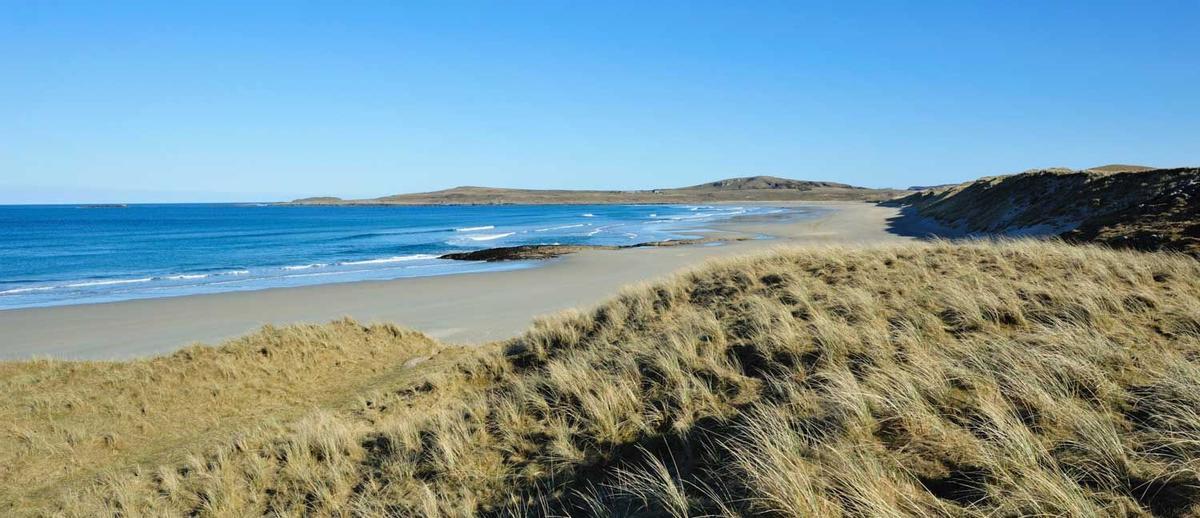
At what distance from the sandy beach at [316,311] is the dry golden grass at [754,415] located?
5599 mm

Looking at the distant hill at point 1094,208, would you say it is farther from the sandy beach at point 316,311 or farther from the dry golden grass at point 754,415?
the sandy beach at point 316,311

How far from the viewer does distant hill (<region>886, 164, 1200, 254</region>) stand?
14.3 meters

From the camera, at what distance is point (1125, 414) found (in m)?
4.03

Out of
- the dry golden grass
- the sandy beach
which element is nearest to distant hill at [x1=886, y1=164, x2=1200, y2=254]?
the dry golden grass

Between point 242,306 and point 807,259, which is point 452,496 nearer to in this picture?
point 807,259

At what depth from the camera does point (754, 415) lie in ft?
16.0

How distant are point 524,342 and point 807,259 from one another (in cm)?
509

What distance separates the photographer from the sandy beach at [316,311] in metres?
15.1

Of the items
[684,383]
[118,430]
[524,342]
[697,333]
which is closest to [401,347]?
[524,342]

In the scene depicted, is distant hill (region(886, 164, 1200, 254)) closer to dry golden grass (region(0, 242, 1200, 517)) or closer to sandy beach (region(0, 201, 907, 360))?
dry golden grass (region(0, 242, 1200, 517))

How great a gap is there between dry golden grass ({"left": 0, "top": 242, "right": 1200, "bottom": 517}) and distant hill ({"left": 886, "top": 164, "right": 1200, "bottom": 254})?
249 inches

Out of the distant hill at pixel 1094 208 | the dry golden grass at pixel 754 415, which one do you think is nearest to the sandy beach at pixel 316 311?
the dry golden grass at pixel 754 415

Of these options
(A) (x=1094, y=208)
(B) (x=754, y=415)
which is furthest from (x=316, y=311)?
(A) (x=1094, y=208)

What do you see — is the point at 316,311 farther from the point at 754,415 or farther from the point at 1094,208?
the point at 1094,208
